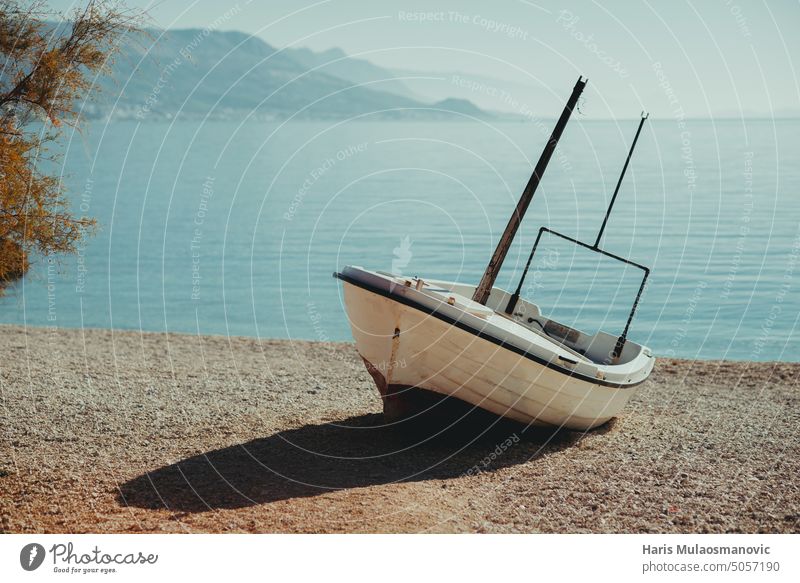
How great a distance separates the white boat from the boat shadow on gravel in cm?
32

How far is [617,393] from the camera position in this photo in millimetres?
12844

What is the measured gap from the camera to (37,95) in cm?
1085

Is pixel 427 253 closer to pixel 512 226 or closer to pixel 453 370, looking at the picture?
pixel 512 226

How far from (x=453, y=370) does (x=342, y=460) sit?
180 centimetres

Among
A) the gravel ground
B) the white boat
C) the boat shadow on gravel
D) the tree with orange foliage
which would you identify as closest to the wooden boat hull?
the white boat

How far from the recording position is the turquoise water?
2797cm

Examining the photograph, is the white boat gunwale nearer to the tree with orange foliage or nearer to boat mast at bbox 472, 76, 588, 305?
boat mast at bbox 472, 76, 588, 305

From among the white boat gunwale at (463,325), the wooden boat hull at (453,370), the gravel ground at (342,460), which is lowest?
the gravel ground at (342,460)

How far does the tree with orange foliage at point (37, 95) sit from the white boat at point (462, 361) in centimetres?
382

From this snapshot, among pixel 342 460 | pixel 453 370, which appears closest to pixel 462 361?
pixel 453 370

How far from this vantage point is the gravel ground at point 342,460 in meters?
9.52

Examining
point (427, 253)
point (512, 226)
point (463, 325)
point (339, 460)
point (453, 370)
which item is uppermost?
point (512, 226)

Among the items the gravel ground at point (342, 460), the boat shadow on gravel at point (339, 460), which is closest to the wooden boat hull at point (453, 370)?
the boat shadow on gravel at point (339, 460)

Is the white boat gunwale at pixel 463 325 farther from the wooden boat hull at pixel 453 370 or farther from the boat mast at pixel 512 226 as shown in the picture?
the boat mast at pixel 512 226
